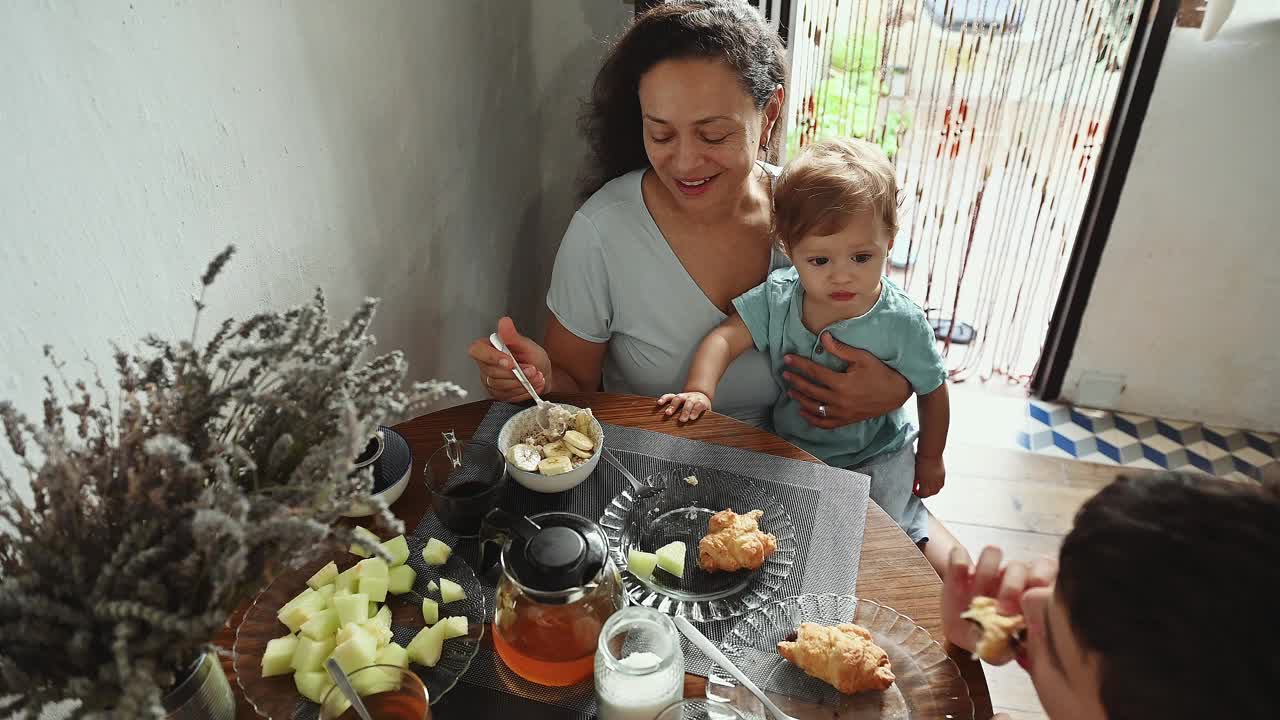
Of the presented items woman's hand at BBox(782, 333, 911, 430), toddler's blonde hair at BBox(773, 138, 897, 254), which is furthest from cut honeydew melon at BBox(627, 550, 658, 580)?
toddler's blonde hair at BBox(773, 138, 897, 254)

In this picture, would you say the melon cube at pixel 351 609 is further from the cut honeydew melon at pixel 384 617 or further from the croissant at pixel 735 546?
the croissant at pixel 735 546

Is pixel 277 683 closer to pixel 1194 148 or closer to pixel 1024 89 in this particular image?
pixel 1024 89

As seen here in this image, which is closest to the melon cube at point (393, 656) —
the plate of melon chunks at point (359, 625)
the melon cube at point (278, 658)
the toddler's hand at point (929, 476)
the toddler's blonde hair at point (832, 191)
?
the plate of melon chunks at point (359, 625)

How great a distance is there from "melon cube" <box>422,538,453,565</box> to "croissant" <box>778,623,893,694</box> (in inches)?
17.8

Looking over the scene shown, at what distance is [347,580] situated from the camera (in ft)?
3.31

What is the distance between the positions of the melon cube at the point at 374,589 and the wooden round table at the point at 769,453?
0.17m

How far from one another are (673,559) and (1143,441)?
234cm

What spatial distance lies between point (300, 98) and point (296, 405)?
76cm

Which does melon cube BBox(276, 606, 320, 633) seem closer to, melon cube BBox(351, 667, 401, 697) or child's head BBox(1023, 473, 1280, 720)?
melon cube BBox(351, 667, 401, 697)

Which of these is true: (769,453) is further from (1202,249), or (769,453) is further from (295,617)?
(1202,249)

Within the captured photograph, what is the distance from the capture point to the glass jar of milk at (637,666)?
871mm

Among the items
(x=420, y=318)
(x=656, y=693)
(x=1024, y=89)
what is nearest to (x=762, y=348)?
(x=420, y=318)

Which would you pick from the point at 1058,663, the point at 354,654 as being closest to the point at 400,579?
the point at 354,654

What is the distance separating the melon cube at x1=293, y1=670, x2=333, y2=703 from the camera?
0.90m
